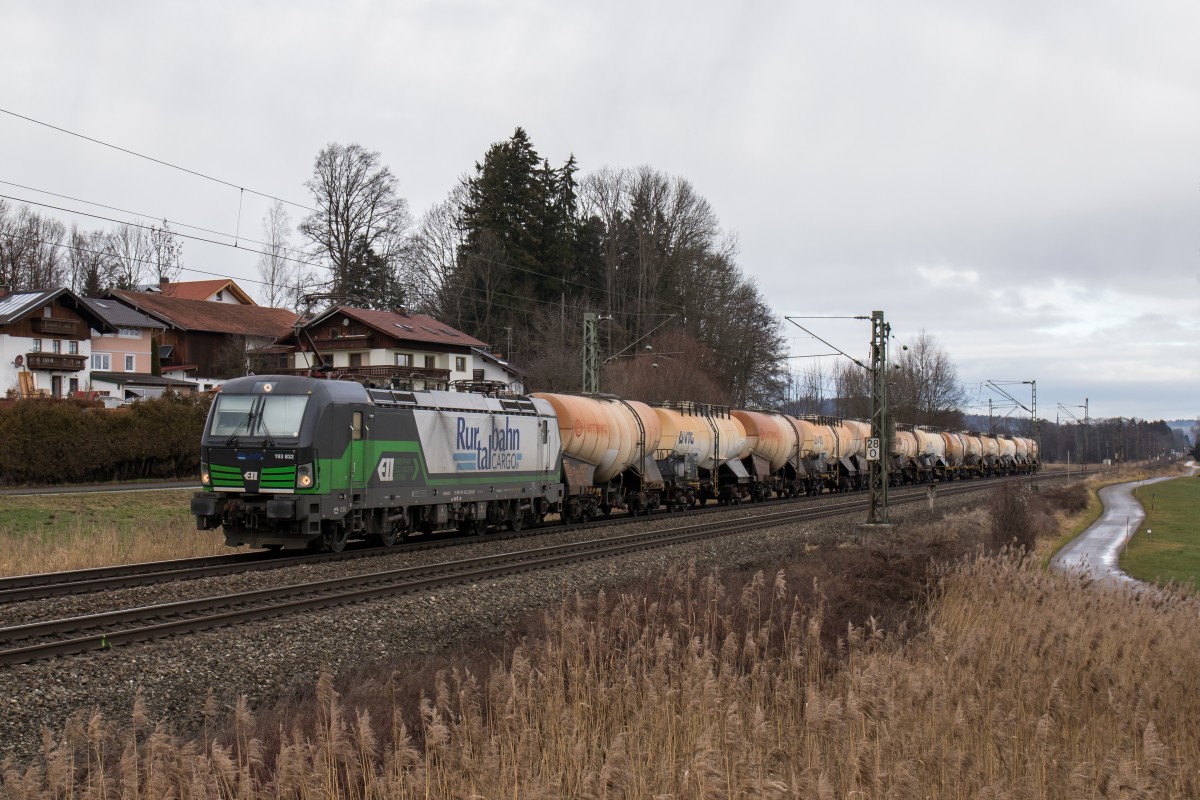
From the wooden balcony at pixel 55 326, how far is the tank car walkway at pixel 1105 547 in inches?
2099

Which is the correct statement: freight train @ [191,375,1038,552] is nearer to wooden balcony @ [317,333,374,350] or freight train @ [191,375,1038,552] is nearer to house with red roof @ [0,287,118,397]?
wooden balcony @ [317,333,374,350]

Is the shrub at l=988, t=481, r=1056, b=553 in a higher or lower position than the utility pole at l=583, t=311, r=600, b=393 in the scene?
A: lower

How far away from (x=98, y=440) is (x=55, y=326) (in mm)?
24529

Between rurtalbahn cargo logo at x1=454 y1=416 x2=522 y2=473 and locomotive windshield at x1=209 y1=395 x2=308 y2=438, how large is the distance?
4591 millimetres

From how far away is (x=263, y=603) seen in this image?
1413 centimetres

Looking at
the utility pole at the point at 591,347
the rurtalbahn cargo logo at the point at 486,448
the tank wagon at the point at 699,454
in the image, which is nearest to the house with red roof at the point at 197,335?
the utility pole at the point at 591,347

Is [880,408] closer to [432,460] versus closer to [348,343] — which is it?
[432,460]

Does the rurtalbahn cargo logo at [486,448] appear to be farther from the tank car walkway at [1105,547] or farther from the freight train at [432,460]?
the tank car walkway at [1105,547]

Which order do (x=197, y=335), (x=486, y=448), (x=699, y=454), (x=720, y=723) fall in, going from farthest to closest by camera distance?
(x=197, y=335), (x=699, y=454), (x=486, y=448), (x=720, y=723)

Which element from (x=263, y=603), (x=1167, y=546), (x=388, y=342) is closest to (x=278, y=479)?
(x=263, y=603)

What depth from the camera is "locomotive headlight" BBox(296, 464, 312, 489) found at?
717 inches

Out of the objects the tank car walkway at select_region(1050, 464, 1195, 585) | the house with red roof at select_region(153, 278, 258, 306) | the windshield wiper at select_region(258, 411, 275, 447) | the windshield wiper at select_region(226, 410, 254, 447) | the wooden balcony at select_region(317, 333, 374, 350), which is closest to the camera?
the windshield wiper at select_region(258, 411, 275, 447)

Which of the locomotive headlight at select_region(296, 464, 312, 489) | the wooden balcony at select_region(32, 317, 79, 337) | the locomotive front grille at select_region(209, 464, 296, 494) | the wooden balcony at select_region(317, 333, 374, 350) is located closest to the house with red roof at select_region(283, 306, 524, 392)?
the wooden balcony at select_region(317, 333, 374, 350)

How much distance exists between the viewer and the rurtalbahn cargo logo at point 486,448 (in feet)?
74.7
